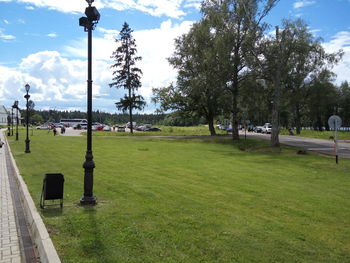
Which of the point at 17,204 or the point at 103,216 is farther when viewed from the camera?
the point at 17,204

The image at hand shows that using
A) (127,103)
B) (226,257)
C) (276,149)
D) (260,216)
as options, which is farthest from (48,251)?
(127,103)

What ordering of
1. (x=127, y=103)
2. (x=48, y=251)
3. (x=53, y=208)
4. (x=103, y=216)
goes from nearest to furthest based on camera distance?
(x=48, y=251) < (x=103, y=216) < (x=53, y=208) < (x=127, y=103)

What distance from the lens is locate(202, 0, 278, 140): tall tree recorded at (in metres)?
30.2

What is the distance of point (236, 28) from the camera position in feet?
110

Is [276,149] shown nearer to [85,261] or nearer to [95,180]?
[95,180]

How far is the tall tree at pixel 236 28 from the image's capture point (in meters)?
30.2

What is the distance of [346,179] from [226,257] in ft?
34.8

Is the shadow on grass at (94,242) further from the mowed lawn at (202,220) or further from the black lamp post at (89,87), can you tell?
the black lamp post at (89,87)

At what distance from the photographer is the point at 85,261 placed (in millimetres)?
5035

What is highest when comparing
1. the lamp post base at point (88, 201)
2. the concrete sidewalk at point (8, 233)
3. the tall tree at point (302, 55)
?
the tall tree at point (302, 55)

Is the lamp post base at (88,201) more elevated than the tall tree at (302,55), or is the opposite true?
the tall tree at (302,55)

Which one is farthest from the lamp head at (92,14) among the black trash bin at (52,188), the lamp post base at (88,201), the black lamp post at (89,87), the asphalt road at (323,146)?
the asphalt road at (323,146)

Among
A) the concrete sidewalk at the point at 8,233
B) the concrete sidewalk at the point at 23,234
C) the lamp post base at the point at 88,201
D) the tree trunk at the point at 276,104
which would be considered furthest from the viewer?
the tree trunk at the point at 276,104

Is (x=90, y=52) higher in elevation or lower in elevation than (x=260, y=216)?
higher
